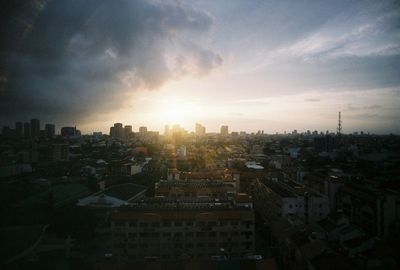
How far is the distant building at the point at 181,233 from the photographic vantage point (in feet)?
13.9

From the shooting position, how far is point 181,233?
168 inches

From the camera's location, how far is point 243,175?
9.43 meters

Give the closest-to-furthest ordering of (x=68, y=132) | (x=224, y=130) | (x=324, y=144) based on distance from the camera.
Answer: (x=324, y=144) < (x=68, y=132) < (x=224, y=130)

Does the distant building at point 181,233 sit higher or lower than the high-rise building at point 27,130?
lower

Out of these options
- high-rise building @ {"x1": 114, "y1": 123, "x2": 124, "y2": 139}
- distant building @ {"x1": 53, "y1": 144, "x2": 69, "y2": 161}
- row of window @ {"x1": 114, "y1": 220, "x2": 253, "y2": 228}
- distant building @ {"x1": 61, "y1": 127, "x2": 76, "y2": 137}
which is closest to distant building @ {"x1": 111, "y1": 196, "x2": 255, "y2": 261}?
row of window @ {"x1": 114, "y1": 220, "x2": 253, "y2": 228}

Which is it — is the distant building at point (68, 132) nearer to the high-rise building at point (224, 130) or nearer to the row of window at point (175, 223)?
the row of window at point (175, 223)

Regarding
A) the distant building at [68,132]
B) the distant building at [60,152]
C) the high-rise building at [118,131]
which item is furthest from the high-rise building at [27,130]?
the high-rise building at [118,131]

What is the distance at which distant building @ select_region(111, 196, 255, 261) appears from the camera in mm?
4223

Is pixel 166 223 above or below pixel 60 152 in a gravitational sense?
below

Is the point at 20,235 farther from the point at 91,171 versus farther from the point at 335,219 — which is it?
the point at 91,171

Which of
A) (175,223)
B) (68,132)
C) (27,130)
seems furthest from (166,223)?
(68,132)

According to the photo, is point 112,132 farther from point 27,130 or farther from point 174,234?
point 174,234

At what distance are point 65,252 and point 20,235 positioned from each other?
765 millimetres

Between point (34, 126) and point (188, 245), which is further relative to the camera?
point (34, 126)
